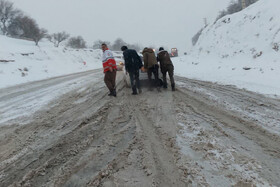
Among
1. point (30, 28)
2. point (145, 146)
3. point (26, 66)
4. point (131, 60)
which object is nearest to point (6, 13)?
point (30, 28)

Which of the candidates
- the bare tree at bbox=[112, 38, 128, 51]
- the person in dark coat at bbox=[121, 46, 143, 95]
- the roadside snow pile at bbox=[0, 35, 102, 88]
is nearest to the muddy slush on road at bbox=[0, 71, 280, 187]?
the person in dark coat at bbox=[121, 46, 143, 95]

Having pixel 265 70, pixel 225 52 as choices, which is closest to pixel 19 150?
pixel 265 70

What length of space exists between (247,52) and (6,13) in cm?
5006

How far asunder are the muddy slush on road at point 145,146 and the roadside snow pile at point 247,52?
284 centimetres

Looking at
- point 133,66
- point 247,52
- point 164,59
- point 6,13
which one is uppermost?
point 6,13

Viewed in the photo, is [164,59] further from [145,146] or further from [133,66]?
[145,146]

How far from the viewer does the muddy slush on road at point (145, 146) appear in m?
1.95

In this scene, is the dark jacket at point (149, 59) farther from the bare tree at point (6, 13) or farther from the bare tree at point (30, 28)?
the bare tree at point (6, 13)

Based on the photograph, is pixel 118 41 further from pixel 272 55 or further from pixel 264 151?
pixel 264 151

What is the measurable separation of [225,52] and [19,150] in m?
16.1

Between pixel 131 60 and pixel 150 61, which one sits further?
pixel 150 61

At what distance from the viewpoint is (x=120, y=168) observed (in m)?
2.11

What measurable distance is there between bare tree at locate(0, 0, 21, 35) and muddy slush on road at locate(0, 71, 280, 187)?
49.1 m

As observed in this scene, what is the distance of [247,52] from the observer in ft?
40.2
